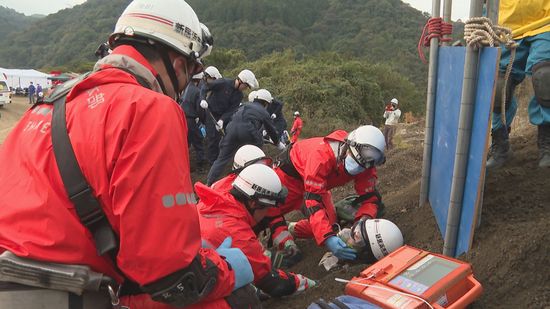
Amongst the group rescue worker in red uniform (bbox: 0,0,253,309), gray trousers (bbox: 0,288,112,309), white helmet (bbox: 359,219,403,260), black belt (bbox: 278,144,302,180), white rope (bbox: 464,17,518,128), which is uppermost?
white rope (bbox: 464,17,518,128)

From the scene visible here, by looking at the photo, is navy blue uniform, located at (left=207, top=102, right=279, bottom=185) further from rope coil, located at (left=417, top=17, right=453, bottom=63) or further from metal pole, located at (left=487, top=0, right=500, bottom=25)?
metal pole, located at (left=487, top=0, right=500, bottom=25)

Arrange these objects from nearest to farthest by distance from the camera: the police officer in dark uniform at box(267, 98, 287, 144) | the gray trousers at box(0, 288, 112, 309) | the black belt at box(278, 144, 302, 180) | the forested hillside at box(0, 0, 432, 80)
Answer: the gray trousers at box(0, 288, 112, 309) < the black belt at box(278, 144, 302, 180) < the police officer in dark uniform at box(267, 98, 287, 144) < the forested hillside at box(0, 0, 432, 80)

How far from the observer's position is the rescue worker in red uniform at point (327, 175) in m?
4.38

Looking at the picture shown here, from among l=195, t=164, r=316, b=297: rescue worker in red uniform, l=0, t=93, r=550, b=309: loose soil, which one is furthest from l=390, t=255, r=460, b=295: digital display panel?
l=195, t=164, r=316, b=297: rescue worker in red uniform

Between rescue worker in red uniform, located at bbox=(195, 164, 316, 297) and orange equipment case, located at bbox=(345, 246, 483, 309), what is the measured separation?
88 centimetres

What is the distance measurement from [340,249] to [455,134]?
1430 millimetres

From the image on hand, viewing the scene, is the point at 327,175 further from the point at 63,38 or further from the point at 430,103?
the point at 63,38

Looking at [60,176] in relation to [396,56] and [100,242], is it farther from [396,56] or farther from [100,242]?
[396,56]

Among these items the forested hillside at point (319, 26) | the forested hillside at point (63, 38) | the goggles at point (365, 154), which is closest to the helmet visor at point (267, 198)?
the goggles at point (365, 154)

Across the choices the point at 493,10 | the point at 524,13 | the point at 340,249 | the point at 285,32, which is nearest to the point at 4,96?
the point at 340,249

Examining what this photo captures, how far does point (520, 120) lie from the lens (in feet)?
25.3

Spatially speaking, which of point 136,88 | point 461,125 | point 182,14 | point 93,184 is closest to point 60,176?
point 93,184

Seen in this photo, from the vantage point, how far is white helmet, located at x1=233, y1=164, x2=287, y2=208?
150 inches

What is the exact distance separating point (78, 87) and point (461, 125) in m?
2.24
